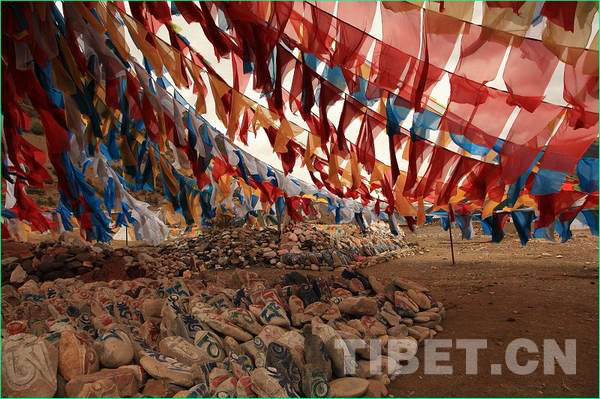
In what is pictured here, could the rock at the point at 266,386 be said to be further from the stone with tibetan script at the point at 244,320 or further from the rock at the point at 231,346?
the stone with tibetan script at the point at 244,320

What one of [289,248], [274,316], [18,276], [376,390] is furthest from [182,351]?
[289,248]

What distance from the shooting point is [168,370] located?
199cm

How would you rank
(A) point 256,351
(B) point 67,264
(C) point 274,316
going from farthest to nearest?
(B) point 67,264
(C) point 274,316
(A) point 256,351

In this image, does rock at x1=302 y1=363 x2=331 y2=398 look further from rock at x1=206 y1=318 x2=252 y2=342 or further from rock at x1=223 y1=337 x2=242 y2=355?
rock at x1=206 y1=318 x2=252 y2=342

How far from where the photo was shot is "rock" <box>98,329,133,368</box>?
207cm

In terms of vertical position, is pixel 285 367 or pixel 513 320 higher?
pixel 285 367

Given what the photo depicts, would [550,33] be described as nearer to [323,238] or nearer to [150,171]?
[150,171]

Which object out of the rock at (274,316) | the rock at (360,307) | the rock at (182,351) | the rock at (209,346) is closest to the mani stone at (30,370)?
the rock at (182,351)

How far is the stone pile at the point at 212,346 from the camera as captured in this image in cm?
188

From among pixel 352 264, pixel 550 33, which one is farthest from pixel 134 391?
pixel 352 264

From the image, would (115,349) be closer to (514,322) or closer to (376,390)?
(376,390)

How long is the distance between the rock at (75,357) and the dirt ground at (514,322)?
5.70 ft

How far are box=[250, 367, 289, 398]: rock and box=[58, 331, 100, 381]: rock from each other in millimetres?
916

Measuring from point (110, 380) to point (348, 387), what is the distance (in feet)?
4.13
